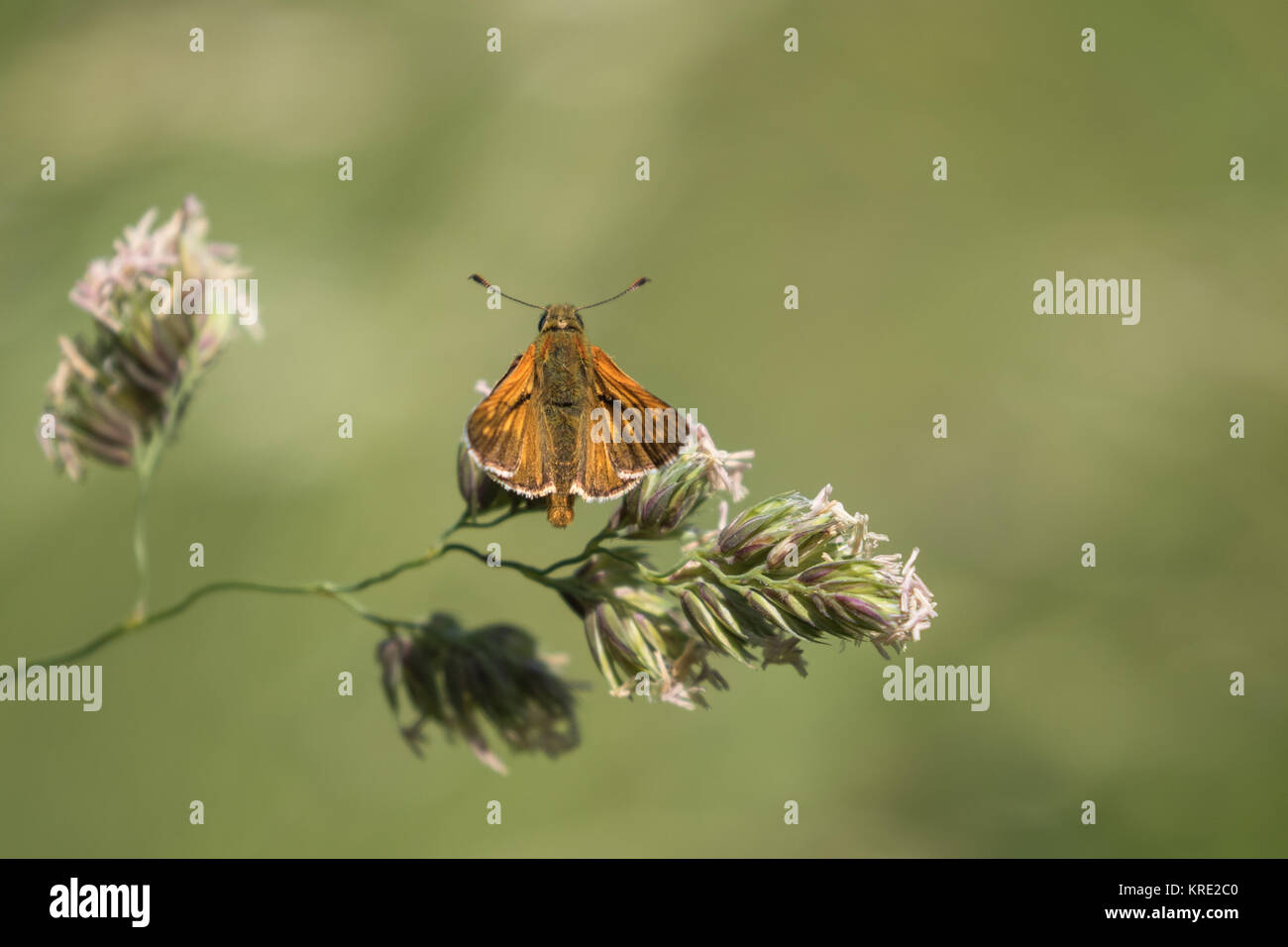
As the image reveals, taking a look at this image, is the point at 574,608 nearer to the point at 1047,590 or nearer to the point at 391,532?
the point at 391,532

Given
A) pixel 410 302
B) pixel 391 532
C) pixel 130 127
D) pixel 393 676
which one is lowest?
pixel 393 676

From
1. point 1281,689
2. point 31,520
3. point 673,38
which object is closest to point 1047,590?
point 1281,689
